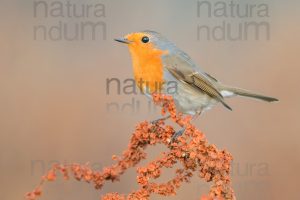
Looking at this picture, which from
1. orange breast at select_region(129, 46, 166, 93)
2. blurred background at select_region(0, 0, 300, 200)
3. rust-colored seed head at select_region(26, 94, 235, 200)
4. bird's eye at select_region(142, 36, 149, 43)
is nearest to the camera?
rust-colored seed head at select_region(26, 94, 235, 200)

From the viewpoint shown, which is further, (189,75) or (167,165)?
(189,75)

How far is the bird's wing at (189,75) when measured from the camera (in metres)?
4.37

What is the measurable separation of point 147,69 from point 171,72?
0.22m

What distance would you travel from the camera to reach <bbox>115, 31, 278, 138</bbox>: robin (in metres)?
4.18

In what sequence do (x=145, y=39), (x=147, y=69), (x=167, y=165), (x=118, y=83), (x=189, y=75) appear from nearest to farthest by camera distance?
(x=167, y=165)
(x=147, y=69)
(x=145, y=39)
(x=189, y=75)
(x=118, y=83)

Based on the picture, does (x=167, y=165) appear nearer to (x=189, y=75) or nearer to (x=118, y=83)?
(x=189, y=75)

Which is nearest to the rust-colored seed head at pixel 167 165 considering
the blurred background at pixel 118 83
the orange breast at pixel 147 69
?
the orange breast at pixel 147 69

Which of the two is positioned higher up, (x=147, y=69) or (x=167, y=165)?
(x=147, y=69)

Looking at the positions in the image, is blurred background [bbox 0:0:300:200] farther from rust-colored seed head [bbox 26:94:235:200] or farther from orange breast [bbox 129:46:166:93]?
rust-colored seed head [bbox 26:94:235:200]

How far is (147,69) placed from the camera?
418cm

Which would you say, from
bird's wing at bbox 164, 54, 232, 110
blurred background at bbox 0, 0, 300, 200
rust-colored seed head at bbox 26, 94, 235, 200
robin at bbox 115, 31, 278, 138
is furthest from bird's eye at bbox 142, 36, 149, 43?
rust-colored seed head at bbox 26, 94, 235, 200

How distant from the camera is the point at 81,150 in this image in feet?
17.8

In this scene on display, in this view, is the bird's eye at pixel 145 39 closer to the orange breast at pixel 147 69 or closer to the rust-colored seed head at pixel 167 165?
the orange breast at pixel 147 69

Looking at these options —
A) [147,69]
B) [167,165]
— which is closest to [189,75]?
[147,69]
